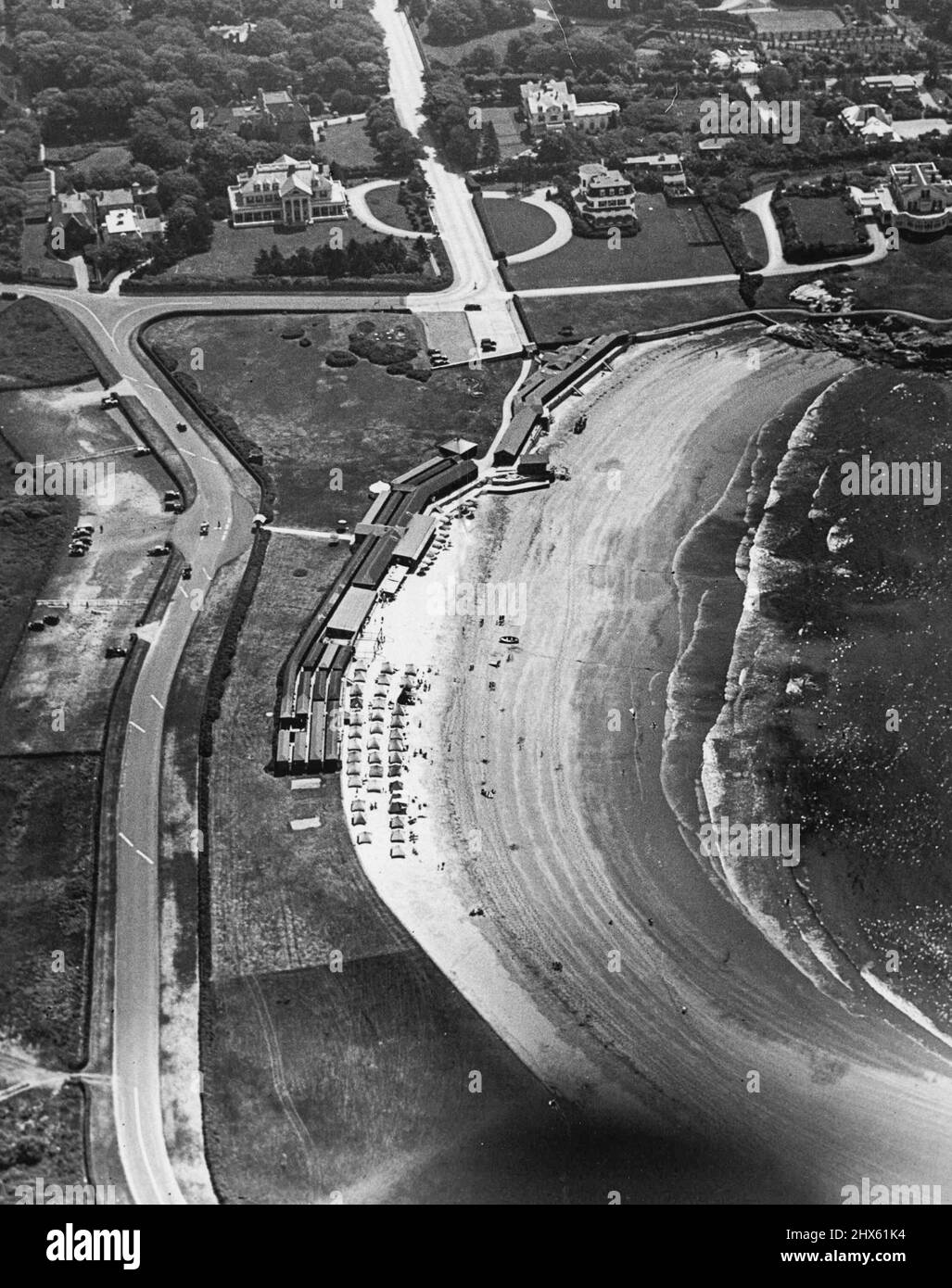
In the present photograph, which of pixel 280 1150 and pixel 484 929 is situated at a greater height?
pixel 484 929

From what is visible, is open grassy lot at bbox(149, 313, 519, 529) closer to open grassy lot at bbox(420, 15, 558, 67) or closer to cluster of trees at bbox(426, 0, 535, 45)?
open grassy lot at bbox(420, 15, 558, 67)

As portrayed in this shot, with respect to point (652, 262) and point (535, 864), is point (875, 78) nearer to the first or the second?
point (652, 262)

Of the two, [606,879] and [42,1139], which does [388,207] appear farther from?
[42,1139]

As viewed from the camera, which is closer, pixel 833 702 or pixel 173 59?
pixel 833 702

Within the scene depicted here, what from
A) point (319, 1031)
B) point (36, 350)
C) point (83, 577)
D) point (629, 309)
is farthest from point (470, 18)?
point (319, 1031)

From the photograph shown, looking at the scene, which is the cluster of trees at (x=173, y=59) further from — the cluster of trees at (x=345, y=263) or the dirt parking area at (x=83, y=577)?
the dirt parking area at (x=83, y=577)

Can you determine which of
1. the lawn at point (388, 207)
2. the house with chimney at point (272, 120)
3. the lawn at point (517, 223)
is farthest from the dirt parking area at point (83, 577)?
the house with chimney at point (272, 120)
